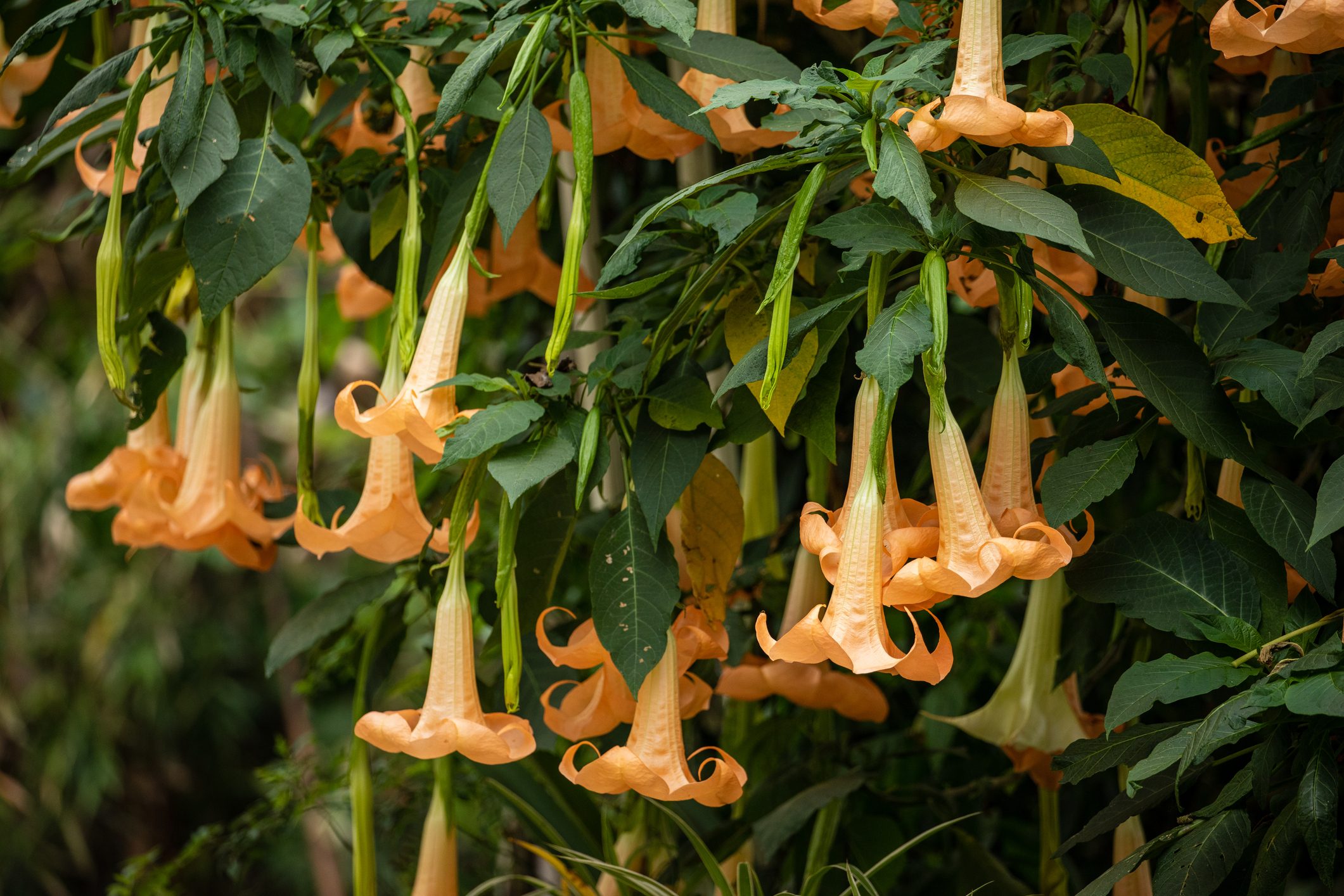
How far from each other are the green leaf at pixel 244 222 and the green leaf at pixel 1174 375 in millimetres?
428

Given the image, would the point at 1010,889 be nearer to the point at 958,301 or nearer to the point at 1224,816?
the point at 1224,816

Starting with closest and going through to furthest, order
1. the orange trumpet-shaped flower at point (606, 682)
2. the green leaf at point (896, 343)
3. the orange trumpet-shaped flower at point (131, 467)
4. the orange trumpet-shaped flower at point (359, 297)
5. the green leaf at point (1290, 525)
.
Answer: the green leaf at point (896, 343)
the green leaf at point (1290, 525)
the orange trumpet-shaped flower at point (606, 682)
the orange trumpet-shaped flower at point (131, 467)
the orange trumpet-shaped flower at point (359, 297)

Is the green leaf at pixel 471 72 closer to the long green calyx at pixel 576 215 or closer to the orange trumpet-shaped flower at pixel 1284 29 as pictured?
the long green calyx at pixel 576 215

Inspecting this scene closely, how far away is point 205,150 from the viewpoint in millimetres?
610

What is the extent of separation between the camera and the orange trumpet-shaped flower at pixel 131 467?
0.88 metres

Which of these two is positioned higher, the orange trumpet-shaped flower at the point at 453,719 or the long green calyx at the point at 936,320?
the long green calyx at the point at 936,320

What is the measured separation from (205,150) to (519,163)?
179 millimetres

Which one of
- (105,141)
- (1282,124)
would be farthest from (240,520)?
(1282,124)

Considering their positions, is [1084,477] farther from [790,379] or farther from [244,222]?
[244,222]

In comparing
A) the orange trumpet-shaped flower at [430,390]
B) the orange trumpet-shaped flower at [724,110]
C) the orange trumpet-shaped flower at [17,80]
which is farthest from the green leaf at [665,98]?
the orange trumpet-shaped flower at [17,80]

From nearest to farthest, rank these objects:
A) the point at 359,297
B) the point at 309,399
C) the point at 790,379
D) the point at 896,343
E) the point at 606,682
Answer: the point at 896,343, the point at 790,379, the point at 606,682, the point at 309,399, the point at 359,297

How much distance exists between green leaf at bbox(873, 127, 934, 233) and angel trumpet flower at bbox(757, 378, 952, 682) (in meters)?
0.10

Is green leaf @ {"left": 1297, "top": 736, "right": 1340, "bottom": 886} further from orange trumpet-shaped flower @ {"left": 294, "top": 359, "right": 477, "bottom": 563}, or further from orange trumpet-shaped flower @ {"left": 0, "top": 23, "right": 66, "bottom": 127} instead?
orange trumpet-shaped flower @ {"left": 0, "top": 23, "right": 66, "bottom": 127}

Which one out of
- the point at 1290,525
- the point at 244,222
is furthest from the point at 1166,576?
the point at 244,222
